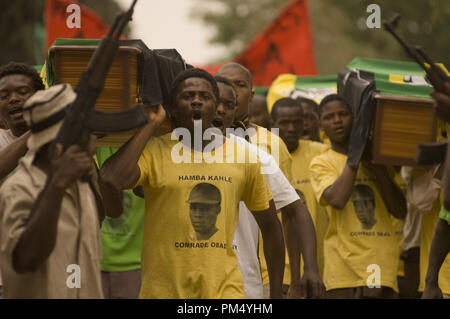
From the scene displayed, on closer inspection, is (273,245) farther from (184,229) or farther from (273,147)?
(273,147)

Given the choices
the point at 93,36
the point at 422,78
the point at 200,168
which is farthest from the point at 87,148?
the point at 93,36

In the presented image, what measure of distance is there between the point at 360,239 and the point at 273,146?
1270mm

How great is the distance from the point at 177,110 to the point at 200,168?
18.9 inches

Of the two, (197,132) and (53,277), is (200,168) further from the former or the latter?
(53,277)

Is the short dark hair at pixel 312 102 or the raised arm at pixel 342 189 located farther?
the short dark hair at pixel 312 102

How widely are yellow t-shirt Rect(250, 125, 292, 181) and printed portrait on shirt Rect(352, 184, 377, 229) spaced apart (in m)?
0.81

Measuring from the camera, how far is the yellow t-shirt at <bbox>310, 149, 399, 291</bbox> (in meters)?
8.40

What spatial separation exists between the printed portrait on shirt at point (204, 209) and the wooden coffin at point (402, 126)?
216cm

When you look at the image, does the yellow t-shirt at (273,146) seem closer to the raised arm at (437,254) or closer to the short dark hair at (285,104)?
the raised arm at (437,254)

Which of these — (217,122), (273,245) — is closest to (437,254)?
(273,245)

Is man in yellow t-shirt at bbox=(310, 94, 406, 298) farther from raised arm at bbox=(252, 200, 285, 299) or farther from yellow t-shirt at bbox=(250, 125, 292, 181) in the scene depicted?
raised arm at bbox=(252, 200, 285, 299)

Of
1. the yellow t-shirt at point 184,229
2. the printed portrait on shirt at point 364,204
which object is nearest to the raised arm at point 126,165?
the yellow t-shirt at point 184,229

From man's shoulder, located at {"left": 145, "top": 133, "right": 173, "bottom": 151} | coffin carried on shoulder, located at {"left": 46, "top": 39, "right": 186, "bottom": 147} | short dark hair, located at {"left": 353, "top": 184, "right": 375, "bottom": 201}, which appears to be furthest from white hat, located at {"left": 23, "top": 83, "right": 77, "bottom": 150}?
short dark hair, located at {"left": 353, "top": 184, "right": 375, "bottom": 201}

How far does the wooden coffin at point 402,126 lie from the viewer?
7.45 m
